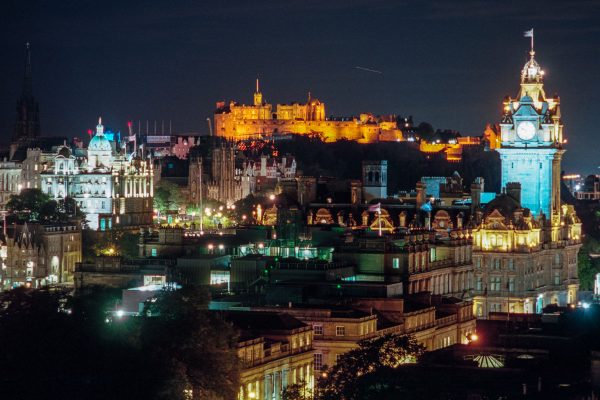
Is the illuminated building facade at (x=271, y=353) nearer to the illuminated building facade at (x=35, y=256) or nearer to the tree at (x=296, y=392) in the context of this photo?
the tree at (x=296, y=392)

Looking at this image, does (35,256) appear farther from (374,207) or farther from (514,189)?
(514,189)

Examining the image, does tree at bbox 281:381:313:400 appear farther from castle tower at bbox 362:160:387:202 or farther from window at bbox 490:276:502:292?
castle tower at bbox 362:160:387:202

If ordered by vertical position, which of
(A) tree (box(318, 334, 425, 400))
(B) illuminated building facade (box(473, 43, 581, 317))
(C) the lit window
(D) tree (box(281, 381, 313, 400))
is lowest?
(D) tree (box(281, 381, 313, 400))

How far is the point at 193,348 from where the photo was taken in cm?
9419

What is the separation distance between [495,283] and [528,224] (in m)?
5.43

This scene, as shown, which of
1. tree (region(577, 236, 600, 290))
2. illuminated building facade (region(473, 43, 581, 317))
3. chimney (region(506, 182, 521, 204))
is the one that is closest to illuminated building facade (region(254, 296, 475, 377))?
illuminated building facade (region(473, 43, 581, 317))

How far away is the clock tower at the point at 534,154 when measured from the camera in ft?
561

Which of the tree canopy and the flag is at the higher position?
the flag

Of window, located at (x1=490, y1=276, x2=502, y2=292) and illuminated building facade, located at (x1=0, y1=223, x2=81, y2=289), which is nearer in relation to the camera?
window, located at (x1=490, y1=276, x2=502, y2=292)

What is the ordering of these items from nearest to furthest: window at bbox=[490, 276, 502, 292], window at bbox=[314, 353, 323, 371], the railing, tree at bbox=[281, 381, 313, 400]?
1. tree at bbox=[281, 381, 313, 400]
2. window at bbox=[314, 353, 323, 371]
3. the railing
4. window at bbox=[490, 276, 502, 292]

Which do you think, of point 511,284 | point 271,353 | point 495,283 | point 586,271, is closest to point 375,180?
point 586,271

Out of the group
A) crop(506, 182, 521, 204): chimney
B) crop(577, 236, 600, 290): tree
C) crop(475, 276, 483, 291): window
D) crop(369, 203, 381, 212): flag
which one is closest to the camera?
crop(369, 203, 381, 212): flag

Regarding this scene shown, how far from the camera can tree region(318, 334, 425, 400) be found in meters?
91.9

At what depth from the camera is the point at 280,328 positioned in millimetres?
103875
